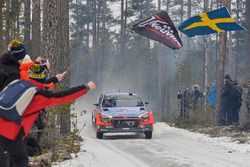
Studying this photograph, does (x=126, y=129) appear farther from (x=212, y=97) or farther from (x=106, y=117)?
(x=212, y=97)

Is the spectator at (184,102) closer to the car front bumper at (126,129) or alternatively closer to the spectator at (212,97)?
the spectator at (212,97)

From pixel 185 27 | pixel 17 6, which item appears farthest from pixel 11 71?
pixel 185 27

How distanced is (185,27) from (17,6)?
19.4ft

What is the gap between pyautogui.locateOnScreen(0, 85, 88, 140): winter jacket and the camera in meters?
5.58

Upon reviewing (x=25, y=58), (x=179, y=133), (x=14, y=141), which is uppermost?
(x=25, y=58)

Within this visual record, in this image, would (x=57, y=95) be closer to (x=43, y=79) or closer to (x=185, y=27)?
(x=43, y=79)

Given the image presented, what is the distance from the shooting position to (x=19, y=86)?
5672 mm

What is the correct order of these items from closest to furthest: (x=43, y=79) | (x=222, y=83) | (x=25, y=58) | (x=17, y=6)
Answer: (x=43, y=79), (x=25, y=58), (x=17, y=6), (x=222, y=83)

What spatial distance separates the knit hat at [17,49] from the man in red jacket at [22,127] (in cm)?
86

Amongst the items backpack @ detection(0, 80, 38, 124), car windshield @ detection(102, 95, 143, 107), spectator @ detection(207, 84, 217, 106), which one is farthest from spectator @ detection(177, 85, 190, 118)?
backpack @ detection(0, 80, 38, 124)

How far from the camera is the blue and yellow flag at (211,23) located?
635 inches

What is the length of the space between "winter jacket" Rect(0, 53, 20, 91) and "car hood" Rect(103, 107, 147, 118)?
33.7 feet

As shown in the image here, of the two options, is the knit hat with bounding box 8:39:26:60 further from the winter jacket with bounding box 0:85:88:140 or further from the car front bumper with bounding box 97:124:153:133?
the car front bumper with bounding box 97:124:153:133

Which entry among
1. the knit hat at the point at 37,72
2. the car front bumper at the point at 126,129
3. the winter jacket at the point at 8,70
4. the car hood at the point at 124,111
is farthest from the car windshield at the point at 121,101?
the knit hat at the point at 37,72
